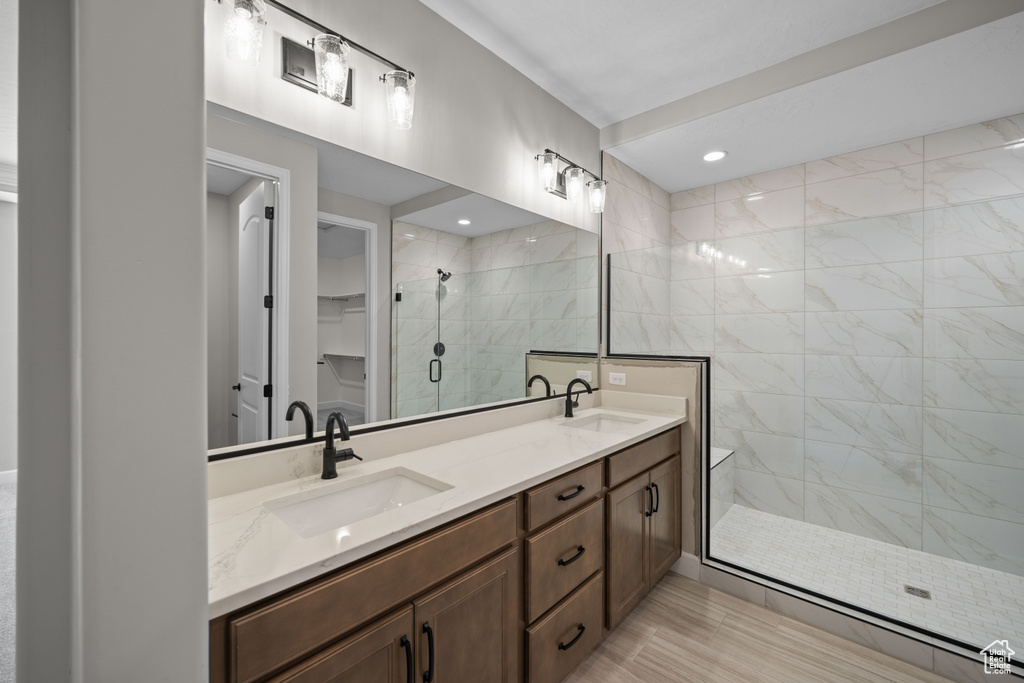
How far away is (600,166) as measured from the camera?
2811 millimetres

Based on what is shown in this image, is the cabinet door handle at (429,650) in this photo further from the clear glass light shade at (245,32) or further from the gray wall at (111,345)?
the clear glass light shade at (245,32)

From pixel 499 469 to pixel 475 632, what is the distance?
1.48 feet

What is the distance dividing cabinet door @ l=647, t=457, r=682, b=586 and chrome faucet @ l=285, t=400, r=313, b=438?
152cm

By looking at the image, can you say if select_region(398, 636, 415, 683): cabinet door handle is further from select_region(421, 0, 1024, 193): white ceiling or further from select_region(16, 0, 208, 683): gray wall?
select_region(421, 0, 1024, 193): white ceiling

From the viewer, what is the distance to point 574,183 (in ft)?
8.39

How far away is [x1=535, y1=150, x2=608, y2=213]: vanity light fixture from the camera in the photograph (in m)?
2.34

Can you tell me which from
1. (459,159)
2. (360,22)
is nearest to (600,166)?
(459,159)

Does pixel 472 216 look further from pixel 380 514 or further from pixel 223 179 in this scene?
pixel 380 514

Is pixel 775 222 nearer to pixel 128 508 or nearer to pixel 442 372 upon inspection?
pixel 442 372

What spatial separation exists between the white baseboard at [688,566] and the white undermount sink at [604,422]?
2.67ft

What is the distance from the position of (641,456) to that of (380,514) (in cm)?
128

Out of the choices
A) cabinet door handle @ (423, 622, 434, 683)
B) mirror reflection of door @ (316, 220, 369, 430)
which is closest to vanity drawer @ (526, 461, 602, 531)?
cabinet door handle @ (423, 622, 434, 683)

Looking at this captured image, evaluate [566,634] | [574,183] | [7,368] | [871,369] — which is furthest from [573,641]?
[7,368]

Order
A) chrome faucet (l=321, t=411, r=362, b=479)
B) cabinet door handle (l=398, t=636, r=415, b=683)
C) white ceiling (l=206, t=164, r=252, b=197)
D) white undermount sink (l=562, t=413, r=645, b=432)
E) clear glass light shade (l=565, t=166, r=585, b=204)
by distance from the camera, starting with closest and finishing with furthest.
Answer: cabinet door handle (l=398, t=636, r=415, b=683), white ceiling (l=206, t=164, r=252, b=197), chrome faucet (l=321, t=411, r=362, b=479), white undermount sink (l=562, t=413, r=645, b=432), clear glass light shade (l=565, t=166, r=585, b=204)
